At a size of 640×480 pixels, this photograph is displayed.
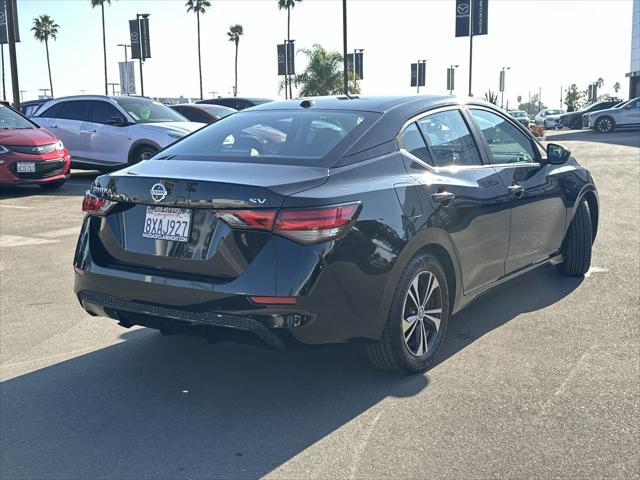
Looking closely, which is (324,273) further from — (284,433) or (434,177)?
(434,177)

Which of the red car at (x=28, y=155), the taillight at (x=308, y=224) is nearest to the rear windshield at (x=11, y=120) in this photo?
the red car at (x=28, y=155)

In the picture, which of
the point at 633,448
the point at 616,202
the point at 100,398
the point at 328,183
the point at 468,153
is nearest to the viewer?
the point at 633,448

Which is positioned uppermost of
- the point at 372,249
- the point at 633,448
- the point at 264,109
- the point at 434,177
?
the point at 264,109

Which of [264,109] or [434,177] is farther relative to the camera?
[264,109]

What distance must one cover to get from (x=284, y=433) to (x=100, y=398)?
3.72ft

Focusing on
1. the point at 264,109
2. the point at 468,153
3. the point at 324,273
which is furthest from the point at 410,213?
the point at 264,109

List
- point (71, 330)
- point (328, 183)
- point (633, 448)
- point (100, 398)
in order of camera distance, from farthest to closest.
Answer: point (71, 330) < point (100, 398) < point (328, 183) < point (633, 448)

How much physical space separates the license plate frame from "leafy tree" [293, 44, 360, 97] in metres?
35.9

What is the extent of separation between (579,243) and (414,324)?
8.99ft

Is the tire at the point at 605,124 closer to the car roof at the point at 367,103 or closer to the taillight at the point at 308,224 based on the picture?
the car roof at the point at 367,103

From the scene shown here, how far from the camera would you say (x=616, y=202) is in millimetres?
11000

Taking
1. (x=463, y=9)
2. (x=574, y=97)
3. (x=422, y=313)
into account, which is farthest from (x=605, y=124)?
(x=574, y=97)

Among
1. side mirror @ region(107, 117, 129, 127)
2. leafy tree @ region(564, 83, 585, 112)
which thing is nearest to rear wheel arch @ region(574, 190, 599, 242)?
side mirror @ region(107, 117, 129, 127)

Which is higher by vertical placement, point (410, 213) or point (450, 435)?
point (410, 213)
